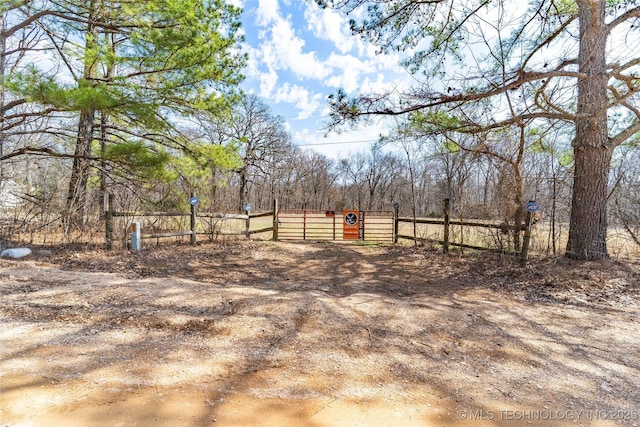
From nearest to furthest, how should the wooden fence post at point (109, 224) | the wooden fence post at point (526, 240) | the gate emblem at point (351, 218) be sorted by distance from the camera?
the wooden fence post at point (526, 240) < the wooden fence post at point (109, 224) < the gate emblem at point (351, 218)

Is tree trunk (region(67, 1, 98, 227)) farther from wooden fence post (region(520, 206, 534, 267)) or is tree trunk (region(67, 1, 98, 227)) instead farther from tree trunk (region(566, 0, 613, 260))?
tree trunk (region(566, 0, 613, 260))

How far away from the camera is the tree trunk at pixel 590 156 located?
5.61 meters

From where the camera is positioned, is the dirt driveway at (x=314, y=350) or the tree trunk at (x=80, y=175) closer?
the dirt driveway at (x=314, y=350)

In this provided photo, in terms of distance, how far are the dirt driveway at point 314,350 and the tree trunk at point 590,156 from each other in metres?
0.60

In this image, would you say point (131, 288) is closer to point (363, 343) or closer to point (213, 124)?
point (363, 343)

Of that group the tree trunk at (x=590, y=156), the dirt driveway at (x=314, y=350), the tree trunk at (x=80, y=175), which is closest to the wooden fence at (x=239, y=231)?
the tree trunk at (x=80, y=175)

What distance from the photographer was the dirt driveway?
6.29 ft

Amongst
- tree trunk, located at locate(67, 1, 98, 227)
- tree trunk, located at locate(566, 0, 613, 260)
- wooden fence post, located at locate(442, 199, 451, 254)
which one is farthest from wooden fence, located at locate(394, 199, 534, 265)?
tree trunk, located at locate(67, 1, 98, 227)

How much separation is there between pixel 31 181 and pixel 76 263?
5.02m

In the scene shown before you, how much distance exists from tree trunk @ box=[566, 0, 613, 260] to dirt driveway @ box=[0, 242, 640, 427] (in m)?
0.60

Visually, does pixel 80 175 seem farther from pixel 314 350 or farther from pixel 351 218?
pixel 351 218

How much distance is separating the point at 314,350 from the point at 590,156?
6.65 metres

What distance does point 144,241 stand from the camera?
8.73 metres

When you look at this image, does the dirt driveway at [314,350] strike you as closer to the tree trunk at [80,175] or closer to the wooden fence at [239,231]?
the wooden fence at [239,231]
